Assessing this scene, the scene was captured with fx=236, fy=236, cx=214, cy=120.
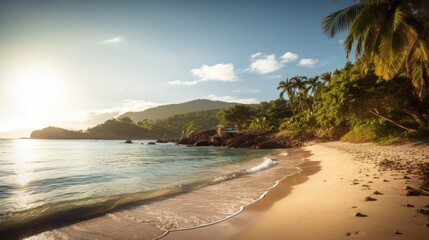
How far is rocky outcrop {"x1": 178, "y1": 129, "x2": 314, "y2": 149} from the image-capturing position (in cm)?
4581

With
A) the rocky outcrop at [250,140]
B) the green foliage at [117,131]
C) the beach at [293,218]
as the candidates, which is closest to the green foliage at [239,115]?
the rocky outcrop at [250,140]

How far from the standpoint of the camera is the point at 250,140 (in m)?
54.5

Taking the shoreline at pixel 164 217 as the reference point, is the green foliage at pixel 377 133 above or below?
above

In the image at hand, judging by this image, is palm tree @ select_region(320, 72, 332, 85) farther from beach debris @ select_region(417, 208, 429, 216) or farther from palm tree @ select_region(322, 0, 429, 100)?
beach debris @ select_region(417, 208, 429, 216)

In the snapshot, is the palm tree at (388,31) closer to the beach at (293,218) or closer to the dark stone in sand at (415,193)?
the beach at (293,218)

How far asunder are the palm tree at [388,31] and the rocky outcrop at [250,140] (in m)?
32.6

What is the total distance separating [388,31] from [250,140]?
45.0 metres

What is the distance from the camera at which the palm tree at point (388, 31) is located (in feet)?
32.4

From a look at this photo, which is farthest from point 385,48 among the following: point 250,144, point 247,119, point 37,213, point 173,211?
point 247,119

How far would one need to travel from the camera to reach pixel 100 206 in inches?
316

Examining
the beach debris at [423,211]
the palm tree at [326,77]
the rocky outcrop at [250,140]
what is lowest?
the rocky outcrop at [250,140]

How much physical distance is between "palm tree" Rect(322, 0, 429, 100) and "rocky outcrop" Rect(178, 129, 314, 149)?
32641mm

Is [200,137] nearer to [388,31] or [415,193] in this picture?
[388,31]

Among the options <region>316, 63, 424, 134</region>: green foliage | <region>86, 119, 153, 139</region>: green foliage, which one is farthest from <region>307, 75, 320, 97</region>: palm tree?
<region>86, 119, 153, 139</region>: green foliage
